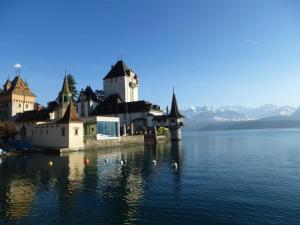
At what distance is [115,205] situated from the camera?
22.1 meters

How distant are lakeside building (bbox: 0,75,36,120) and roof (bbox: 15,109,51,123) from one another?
4.36m

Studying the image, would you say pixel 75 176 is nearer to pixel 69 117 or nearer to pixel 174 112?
pixel 69 117

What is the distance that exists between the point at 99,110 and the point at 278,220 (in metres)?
91.5

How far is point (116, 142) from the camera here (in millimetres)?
77562

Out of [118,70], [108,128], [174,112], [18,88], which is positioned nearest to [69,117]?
[108,128]

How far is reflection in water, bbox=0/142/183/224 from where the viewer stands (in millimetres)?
20422

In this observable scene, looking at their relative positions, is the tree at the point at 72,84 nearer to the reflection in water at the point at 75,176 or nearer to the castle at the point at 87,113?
the castle at the point at 87,113

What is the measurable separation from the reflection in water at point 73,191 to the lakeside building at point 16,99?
172ft

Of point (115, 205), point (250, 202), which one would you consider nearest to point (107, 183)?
point (115, 205)

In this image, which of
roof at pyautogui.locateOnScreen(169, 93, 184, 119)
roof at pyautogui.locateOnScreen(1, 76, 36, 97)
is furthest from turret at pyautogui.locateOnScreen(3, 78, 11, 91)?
roof at pyautogui.locateOnScreen(169, 93, 184, 119)

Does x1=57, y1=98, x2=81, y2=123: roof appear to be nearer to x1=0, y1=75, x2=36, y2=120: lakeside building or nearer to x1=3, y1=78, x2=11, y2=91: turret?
x1=0, y1=75, x2=36, y2=120: lakeside building

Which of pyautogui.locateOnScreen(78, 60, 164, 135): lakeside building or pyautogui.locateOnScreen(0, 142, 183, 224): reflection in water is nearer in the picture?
pyautogui.locateOnScreen(0, 142, 183, 224): reflection in water

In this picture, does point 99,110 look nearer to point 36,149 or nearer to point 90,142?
point 90,142

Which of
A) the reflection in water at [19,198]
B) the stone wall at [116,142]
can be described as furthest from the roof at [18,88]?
the reflection in water at [19,198]
